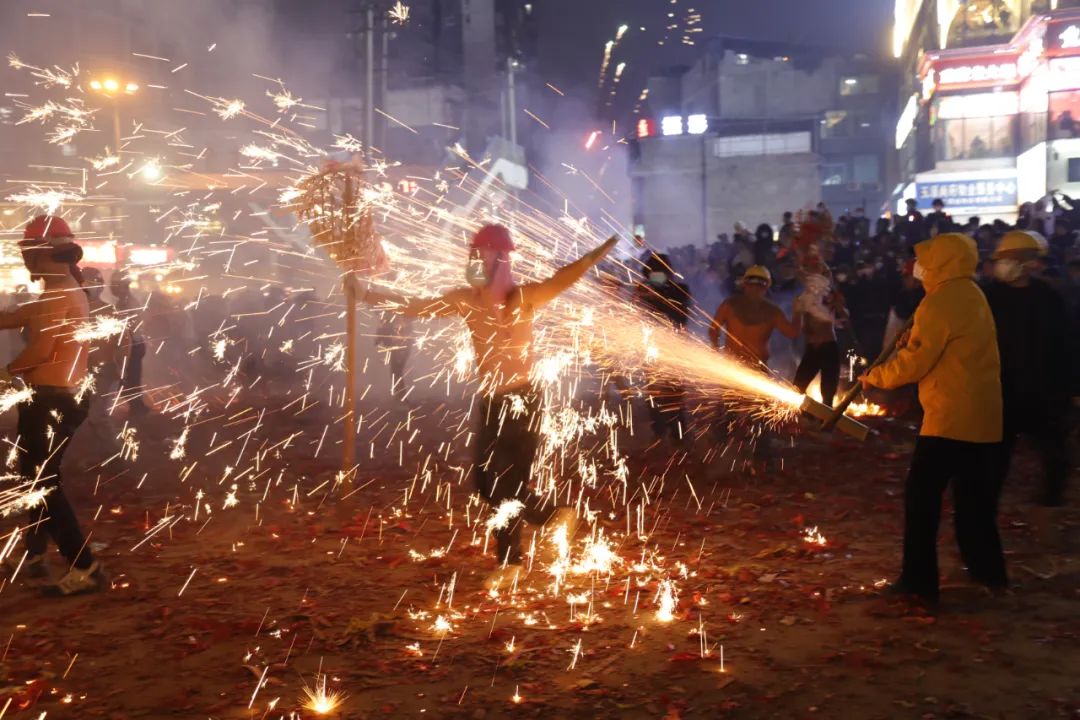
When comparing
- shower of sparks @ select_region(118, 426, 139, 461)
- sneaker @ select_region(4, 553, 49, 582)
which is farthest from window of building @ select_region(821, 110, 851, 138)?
sneaker @ select_region(4, 553, 49, 582)

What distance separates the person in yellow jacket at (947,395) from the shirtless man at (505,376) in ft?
5.90

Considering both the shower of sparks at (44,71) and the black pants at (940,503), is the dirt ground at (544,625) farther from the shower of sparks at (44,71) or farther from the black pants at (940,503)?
the shower of sparks at (44,71)

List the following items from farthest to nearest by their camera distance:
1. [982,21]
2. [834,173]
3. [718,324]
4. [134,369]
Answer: [834,173], [982,21], [134,369], [718,324]

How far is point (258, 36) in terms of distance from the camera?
26.1 m

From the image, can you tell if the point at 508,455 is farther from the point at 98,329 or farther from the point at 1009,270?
the point at 98,329

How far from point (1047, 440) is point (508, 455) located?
3.73 metres

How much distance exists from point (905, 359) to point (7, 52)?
80.6 ft

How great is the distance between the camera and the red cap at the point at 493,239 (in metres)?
5.83

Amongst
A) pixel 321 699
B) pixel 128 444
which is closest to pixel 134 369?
pixel 128 444

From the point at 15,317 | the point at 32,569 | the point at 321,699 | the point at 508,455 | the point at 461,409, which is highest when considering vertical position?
the point at 15,317

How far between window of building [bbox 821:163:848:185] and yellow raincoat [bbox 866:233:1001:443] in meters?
61.0

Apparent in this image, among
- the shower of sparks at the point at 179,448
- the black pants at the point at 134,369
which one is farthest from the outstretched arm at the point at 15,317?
the black pants at the point at 134,369

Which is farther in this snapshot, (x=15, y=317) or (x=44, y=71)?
(x=44, y=71)

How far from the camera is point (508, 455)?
18.9 feet
